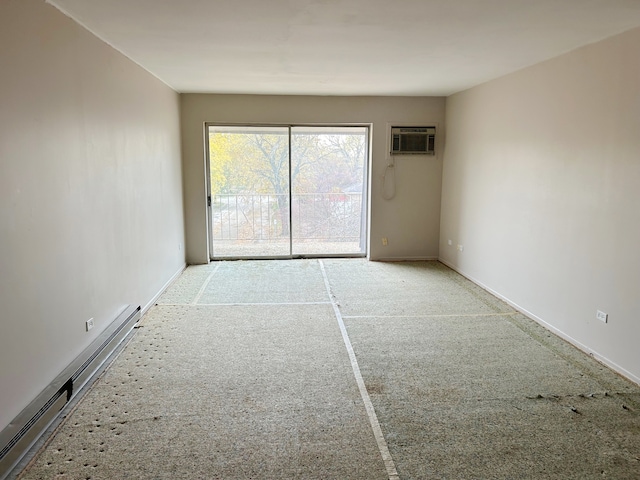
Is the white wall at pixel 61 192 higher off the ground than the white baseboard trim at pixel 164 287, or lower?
higher

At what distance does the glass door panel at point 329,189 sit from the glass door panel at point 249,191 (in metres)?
0.19

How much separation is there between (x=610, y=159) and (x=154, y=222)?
413 cm

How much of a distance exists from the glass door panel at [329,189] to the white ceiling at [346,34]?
1856 mm

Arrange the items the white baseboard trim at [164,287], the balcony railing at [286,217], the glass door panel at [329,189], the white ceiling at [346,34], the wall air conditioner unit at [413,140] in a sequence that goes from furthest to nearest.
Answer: the balcony railing at [286,217], the glass door panel at [329,189], the wall air conditioner unit at [413,140], the white baseboard trim at [164,287], the white ceiling at [346,34]

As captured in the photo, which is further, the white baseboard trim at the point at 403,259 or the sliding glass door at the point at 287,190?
the white baseboard trim at the point at 403,259

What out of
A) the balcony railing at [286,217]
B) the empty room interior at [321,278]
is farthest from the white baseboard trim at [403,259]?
the empty room interior at [321,278]

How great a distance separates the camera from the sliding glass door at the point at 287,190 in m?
6.59

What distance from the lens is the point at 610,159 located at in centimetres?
320

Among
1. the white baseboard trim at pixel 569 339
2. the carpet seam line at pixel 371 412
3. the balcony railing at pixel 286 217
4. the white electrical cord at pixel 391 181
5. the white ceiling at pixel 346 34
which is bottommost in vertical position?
the carpet seam line at pixel 371 412

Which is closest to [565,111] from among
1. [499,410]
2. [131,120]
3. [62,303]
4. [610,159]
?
[610,159]

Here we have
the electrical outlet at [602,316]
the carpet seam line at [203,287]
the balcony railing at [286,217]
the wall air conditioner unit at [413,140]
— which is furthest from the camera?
the balcony railing at [286,217]

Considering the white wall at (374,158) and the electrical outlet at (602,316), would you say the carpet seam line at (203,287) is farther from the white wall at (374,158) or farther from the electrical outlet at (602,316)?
the electrical outlet at (602,316)

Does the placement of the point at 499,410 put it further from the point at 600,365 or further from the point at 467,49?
the point at 467,49


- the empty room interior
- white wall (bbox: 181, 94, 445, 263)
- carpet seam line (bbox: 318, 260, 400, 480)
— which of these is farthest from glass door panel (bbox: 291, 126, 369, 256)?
carpet seam line (bbox: 318, 260, 400, 480)
